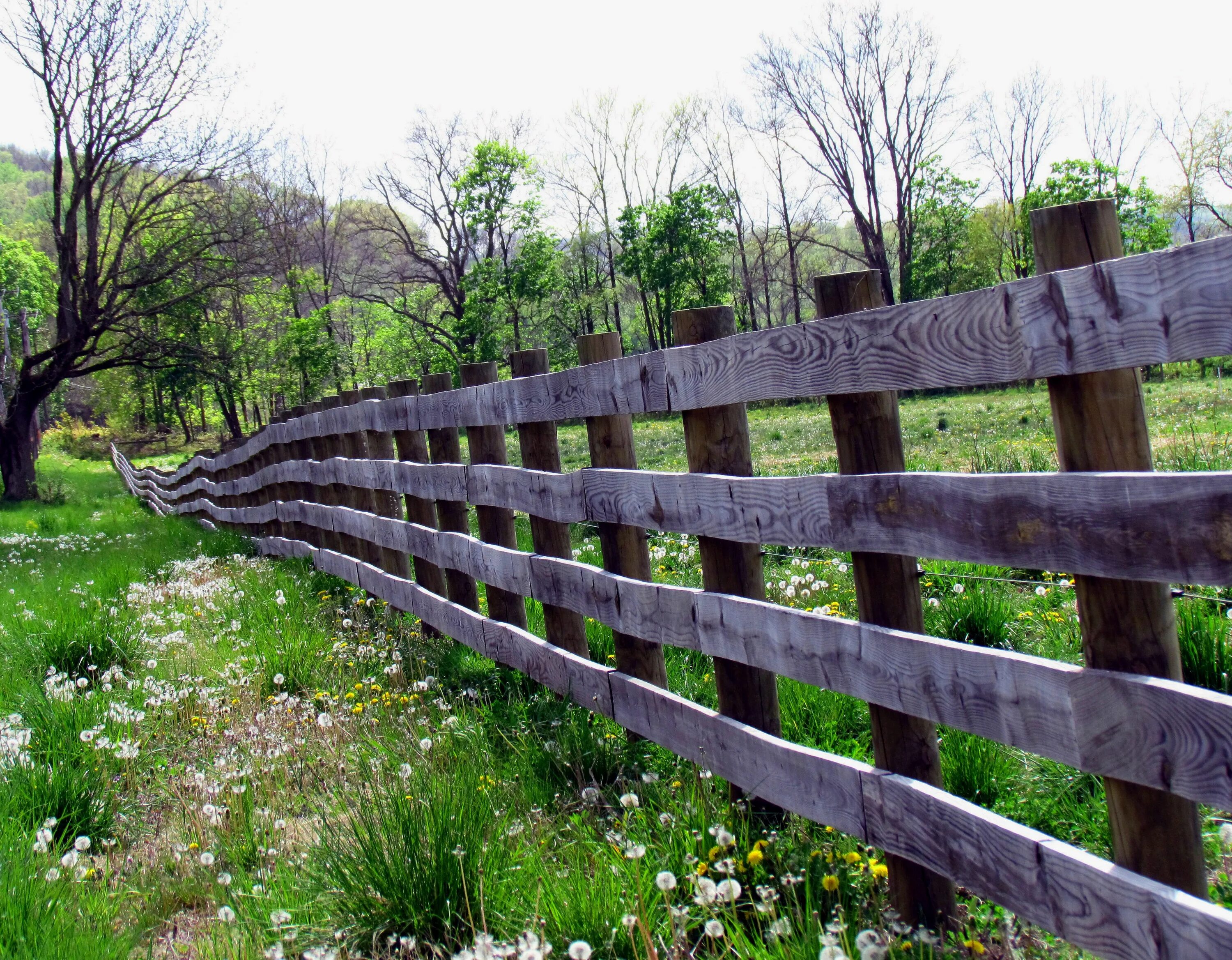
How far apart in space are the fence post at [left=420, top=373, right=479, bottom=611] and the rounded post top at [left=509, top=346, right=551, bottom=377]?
99 centimetres

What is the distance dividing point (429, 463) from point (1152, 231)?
6121 cm

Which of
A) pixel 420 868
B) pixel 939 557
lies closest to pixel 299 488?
pixel 420 868

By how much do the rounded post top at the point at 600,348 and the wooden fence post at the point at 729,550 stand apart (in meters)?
0.59

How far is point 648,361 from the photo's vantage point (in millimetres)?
3262

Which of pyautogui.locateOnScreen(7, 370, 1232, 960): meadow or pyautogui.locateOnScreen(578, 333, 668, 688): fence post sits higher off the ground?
pyautogui.locateOnScreen(578, 333, 668, 688): fence post

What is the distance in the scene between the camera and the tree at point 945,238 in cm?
6022

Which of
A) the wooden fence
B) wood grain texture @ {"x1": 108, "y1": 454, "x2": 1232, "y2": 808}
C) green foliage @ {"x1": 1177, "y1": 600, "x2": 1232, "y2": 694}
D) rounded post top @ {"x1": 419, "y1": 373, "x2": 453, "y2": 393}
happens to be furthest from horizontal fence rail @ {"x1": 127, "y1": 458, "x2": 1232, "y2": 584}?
rounded post top @ {"x1": 419, "y1": 373, "x2": 453, "y2": 393}

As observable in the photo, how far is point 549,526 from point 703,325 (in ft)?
4.83

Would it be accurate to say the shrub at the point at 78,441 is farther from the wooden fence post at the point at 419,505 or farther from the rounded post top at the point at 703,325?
the rounded post top at the point at 703,325

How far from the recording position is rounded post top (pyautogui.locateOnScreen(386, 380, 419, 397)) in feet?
19.4

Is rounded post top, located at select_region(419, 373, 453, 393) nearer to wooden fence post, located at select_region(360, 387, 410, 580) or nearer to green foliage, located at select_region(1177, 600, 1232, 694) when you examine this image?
wooden fence post, located at select_region(360, 387, 410, 580)

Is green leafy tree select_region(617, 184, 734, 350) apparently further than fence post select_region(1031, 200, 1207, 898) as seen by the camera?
Yes

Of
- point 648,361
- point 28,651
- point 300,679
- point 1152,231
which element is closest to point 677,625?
point 648,361

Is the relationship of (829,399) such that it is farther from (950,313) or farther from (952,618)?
(952,618)
